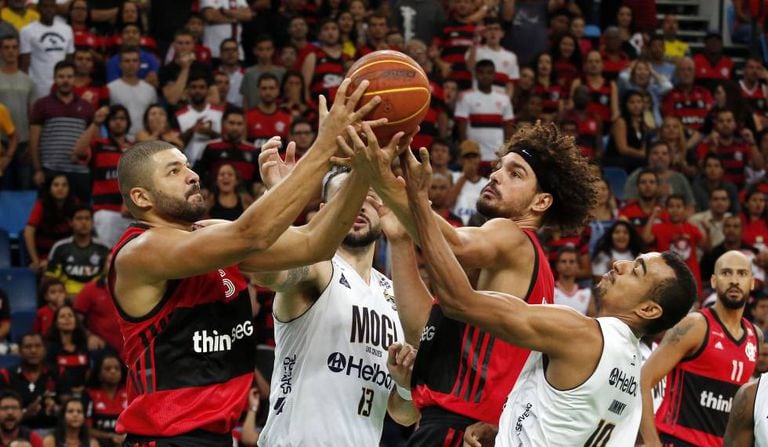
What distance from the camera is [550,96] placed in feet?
56.5

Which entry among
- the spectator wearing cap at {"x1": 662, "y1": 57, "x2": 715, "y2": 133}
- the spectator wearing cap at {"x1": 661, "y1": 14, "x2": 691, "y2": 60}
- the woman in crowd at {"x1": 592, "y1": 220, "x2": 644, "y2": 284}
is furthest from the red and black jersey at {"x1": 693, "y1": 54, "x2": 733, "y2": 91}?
the woman in crowd at {"x1": 592, "y1": 220, "x2": 644, "y2": 284}

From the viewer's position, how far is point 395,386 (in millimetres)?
7090

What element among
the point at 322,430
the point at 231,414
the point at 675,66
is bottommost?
the point at 675,66

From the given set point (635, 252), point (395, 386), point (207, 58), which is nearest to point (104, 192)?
point (207, 58)

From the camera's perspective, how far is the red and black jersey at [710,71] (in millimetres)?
19203

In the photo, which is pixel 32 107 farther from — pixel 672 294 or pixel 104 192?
pixel 672 294

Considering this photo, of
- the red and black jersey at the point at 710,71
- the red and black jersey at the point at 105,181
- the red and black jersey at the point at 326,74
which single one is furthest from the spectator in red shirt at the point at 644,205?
the red and black jersey at the point at 105,181

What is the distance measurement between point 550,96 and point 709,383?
827cm

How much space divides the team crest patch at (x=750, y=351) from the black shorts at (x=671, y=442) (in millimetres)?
789

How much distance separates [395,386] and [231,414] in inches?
48.2

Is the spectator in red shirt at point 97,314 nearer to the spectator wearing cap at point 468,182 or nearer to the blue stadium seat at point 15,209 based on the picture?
the blue stadium seat at point 15,209

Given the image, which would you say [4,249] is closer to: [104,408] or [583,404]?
[104,408]

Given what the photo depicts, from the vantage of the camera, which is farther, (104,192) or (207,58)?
(207,58)

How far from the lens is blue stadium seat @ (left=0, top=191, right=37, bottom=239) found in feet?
46.6
